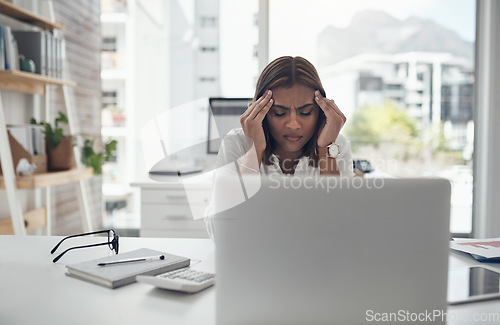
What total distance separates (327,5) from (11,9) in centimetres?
223

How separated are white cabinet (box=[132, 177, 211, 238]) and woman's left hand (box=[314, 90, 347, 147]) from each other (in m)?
1.17

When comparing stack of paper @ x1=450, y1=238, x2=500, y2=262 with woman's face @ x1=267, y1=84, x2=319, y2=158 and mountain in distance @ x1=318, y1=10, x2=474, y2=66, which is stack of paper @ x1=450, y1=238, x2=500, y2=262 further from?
mountain in distance @ x1=318, y1=10, x2=474, y2=66

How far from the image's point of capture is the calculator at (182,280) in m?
0.92

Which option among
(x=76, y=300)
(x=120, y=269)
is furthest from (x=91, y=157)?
(x=76, y=300)

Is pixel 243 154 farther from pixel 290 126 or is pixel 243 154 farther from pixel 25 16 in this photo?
pixel 25 16

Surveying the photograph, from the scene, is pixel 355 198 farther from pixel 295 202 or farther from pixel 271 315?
pixel 271 315

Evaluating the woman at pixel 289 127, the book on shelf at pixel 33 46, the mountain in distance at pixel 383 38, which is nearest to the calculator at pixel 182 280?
the woman at pixel 289 127

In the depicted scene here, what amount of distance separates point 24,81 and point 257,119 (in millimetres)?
1804

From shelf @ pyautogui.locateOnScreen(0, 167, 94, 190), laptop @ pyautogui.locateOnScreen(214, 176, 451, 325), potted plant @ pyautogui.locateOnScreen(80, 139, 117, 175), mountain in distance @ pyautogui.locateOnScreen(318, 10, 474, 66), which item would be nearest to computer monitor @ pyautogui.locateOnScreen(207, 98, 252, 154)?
potted plant @ pyautogui.locateOnScreen(80, 139, 117, 175)

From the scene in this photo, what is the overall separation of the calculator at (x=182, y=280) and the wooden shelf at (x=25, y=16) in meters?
1.99

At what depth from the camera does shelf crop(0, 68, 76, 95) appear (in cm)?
239

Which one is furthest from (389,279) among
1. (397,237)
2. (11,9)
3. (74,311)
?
(11,9)

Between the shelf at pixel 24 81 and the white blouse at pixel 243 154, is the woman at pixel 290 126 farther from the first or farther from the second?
the shelf at pixel 24 81

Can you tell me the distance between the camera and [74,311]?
2.74 ft
